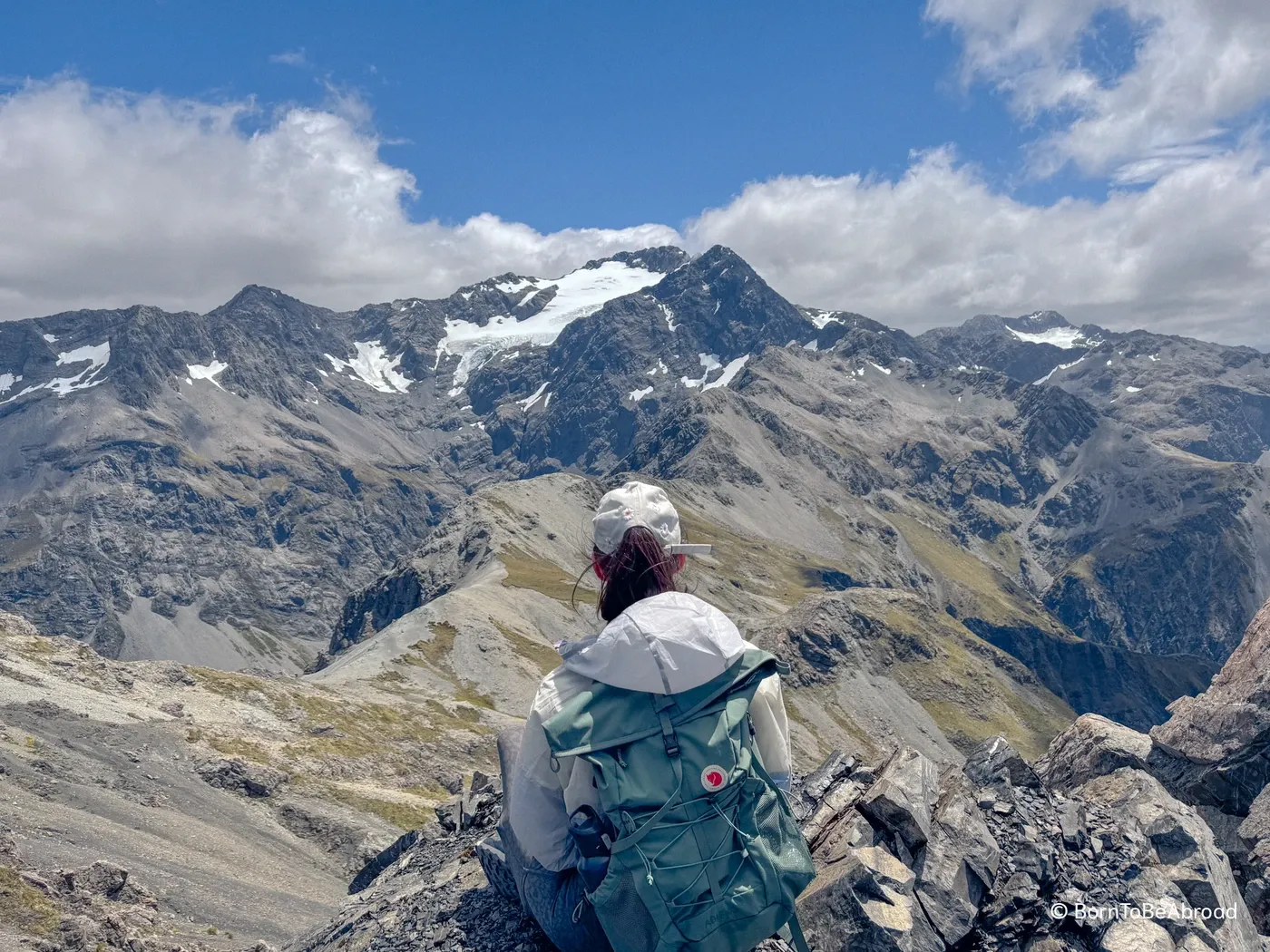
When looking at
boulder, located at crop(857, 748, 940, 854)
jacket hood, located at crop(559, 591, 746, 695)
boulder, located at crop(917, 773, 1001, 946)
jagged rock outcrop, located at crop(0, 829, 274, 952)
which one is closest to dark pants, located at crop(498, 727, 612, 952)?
jacket hood, located at crop(559, 591, 746, 695)

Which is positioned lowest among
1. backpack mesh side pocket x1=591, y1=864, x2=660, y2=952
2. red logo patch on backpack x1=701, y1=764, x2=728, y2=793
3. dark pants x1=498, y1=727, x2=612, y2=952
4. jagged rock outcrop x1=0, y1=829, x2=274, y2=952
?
jagged rock outcrop x1=0, y1=829, x2=274, y2=952

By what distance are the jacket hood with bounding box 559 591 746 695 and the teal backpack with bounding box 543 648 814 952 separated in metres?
0.17

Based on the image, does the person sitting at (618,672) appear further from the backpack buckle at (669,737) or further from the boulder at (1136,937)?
the boulder at (1136,937)

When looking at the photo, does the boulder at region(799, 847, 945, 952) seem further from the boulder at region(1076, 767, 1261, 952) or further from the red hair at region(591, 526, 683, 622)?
the red hair at region(591, 526, 683, 622)

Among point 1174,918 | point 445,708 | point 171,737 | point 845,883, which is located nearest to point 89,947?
point 845,883

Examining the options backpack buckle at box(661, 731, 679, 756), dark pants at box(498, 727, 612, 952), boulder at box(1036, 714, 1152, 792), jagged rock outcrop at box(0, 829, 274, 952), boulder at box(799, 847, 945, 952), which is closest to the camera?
backpack buckle at box(661, 731, 679, 756)

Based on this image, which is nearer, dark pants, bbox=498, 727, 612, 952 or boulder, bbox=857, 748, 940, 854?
dark pants, bbox=498, 727, 612, 952

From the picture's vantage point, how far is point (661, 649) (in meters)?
8.27

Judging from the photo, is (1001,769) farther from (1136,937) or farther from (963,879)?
(1136,937)

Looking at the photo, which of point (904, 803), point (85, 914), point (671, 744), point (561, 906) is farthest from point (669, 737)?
point (85, 914)

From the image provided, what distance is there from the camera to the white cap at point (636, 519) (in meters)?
9.34

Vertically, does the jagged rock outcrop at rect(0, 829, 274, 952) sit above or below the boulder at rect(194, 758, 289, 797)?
above

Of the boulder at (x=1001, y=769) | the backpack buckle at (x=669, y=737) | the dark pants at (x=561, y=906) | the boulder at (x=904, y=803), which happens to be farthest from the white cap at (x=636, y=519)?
the boulder at (x=1001, y=769)

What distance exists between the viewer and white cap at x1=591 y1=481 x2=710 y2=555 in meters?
9.34
